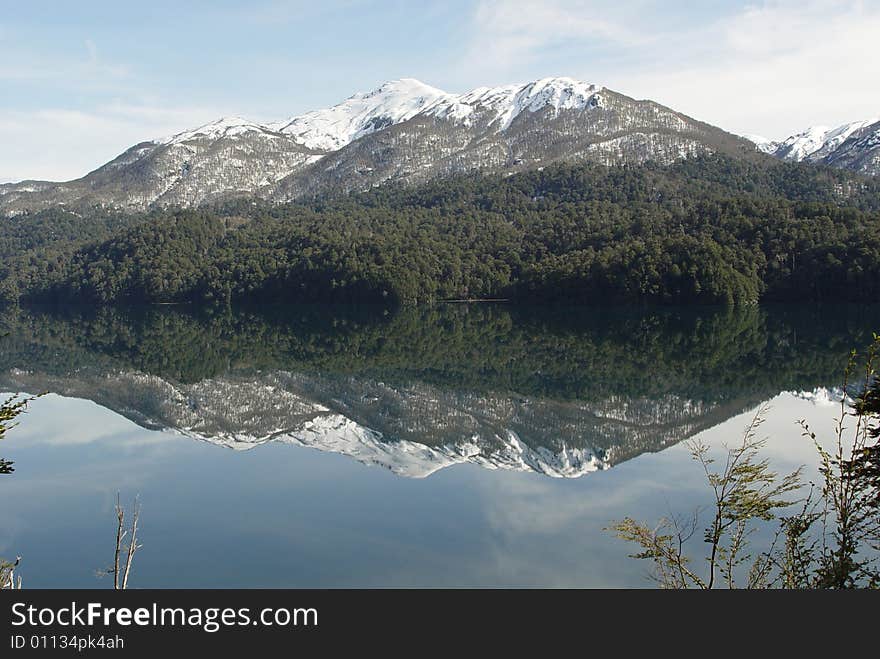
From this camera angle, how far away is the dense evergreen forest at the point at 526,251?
103 m

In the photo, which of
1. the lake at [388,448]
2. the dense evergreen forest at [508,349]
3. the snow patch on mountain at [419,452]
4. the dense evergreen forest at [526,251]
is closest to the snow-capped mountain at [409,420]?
the snow patch on mountain at [419,452]

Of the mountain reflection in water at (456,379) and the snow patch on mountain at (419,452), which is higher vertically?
the mountain reflection in water at (456,379)

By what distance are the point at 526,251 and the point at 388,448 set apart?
112741mm

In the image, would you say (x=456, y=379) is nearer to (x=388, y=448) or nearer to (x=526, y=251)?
(x=388, y=448)

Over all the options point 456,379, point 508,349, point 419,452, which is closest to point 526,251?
point 508,349

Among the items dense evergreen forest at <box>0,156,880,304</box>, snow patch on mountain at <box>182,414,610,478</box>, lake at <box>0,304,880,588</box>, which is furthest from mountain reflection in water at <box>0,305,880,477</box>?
dense evergreen forest at <box>0,156,880,304</box>

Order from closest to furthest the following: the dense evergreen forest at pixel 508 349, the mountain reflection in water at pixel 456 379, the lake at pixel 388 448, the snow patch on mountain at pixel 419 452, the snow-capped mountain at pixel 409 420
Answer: the lake at pixel 388 448 → the snow patch on mountain at pixel 419 452 → the snow-capped mountain at pixel 409 420 → the mountain reflection in water at pixel 456 379 → the dense evergreen forest at pixel 508 349

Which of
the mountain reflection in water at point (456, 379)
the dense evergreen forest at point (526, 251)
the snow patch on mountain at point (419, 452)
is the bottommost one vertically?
the snow patch on mountain at point (419, 452)

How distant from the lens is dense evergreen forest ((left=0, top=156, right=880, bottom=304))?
10269 cm

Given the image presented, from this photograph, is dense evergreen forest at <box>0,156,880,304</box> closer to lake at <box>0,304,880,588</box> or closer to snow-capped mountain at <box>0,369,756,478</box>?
lake at <box>0,304,880,588</box>

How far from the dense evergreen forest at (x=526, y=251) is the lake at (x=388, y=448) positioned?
39787mm

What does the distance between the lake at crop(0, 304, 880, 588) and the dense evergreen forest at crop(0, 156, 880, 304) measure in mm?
39787

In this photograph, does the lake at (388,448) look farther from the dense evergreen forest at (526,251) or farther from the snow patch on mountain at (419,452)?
the dense evergreen forest at (526,251)

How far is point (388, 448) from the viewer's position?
92.8 feet
